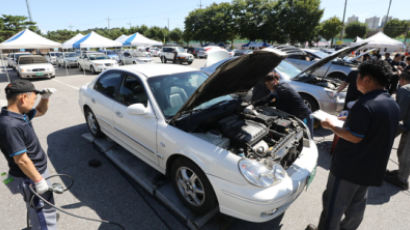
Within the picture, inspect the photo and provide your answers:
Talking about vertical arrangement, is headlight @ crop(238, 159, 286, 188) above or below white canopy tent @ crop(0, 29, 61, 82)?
below

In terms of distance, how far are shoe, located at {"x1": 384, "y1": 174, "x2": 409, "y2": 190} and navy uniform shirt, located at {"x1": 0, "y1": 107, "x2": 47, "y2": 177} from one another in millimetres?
4765

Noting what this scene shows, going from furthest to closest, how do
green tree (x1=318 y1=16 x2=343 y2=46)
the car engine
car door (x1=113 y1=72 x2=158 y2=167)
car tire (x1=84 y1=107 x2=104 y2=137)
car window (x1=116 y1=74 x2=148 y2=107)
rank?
green tree (x1=318 y1=16 x2=343 y2=46) < car tire (x1=84 y1=107 x2=104 y2=137) < car window (x1=116 y1=74 x2=148 y2=107) < car door (x1=113 y1=72 x2=158 y2=167) < the car engine

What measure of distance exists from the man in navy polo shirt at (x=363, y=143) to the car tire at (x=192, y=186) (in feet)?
3.92

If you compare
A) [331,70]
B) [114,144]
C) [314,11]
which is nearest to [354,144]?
[114,144]

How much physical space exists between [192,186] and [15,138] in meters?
1.69

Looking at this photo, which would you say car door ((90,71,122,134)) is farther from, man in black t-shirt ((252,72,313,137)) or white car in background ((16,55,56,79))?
white car in background ((16,55,56,79))

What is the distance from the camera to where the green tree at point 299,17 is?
3212 centimetres

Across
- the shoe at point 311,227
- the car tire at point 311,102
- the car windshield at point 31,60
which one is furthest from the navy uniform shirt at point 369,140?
the car windshield at point 31,60

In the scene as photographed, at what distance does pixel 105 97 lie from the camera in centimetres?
366

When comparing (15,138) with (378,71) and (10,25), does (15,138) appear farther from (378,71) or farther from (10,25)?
(10,25)

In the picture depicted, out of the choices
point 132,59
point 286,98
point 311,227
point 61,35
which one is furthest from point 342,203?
point 61,35

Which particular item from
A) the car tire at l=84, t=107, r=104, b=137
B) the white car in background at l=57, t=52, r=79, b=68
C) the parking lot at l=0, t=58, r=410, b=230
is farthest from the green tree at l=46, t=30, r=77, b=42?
the parking lot at l=0, t=58, r=410, b=230

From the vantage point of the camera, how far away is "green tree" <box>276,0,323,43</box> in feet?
105

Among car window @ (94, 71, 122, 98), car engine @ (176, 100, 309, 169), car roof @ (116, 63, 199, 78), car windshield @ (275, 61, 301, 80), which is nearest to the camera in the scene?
car engine @ (176, 100, 309, 169)
